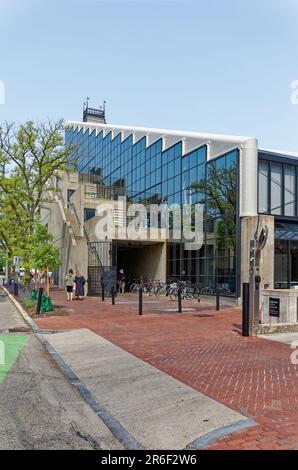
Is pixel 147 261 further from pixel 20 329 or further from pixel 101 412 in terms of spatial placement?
pixel 101 412

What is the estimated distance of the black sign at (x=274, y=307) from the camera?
12523mm

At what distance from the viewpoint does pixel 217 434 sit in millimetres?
4918

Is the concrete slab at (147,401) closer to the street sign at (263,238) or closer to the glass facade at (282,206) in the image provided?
the street sign at (263,238)

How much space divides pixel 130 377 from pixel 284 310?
278 inches

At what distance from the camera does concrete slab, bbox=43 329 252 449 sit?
5.09 meters

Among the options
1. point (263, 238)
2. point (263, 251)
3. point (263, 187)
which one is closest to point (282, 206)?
point (263, 187)

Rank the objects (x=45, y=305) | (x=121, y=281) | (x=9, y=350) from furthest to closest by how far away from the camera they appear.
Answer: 1. (x=121, y=281)
2. (x=45, y=305)
3. (x=9, y=350)

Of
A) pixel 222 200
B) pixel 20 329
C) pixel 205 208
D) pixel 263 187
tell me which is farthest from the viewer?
pixel 205 208

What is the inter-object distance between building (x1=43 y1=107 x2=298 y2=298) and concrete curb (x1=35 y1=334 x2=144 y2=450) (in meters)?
9.83

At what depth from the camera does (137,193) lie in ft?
120

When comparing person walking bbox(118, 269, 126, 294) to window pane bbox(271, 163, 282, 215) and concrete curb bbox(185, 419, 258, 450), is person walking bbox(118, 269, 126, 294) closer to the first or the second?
window pane bbox(271, 163, 282, 215)

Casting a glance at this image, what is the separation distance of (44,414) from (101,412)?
76cm
